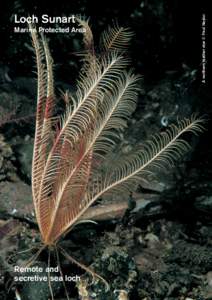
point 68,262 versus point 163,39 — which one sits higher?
point 163,39

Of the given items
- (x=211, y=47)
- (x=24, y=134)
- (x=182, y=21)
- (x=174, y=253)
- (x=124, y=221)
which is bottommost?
(x=174, y=253)

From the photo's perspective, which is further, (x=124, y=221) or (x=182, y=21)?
(x=182, y=21)

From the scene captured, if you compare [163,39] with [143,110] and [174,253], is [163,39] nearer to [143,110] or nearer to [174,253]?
[143,110]

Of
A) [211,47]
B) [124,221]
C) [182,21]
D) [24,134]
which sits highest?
[182,21]

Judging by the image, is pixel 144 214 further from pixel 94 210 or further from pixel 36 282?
pixel 36 282

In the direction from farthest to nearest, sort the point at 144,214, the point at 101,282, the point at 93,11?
the point at 93,11, the point at 144,214, the point at 101,282

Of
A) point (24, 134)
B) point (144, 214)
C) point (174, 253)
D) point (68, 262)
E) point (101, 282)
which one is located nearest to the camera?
point (101, 282)

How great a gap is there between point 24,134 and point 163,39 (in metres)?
2.55

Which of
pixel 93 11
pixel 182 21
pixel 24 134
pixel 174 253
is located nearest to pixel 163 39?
pixel 182 21

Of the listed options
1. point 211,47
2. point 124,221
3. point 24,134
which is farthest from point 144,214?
point 211,47

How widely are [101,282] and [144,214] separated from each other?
1.26 m

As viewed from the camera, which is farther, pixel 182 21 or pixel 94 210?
pixel 182 21

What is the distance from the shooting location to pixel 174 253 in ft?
12.5

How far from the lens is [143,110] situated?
5.71 meters
